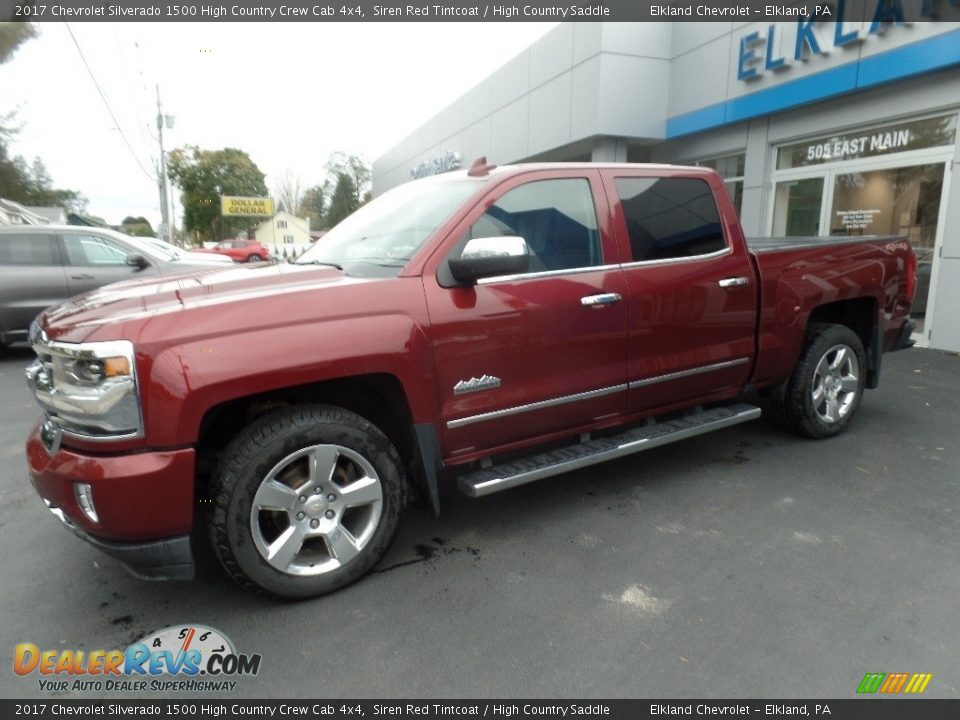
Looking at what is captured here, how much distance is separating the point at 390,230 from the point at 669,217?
169cm

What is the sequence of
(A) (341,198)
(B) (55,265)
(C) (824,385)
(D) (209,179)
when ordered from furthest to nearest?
(A) (341,198) < (D) (209,179) < (B) (55,265) < (C) (824,385)

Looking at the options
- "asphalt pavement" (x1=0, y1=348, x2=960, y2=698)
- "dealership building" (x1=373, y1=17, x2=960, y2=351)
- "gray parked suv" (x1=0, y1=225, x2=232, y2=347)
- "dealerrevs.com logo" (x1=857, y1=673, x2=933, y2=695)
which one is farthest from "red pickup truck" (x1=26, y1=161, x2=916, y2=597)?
"gray parked suv" (x1=0, y1=225, x2=232, y2=347)

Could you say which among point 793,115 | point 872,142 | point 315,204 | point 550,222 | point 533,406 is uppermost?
point 315,204

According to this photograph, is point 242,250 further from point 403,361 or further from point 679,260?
point 403,361

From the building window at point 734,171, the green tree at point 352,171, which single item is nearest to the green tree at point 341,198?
the green tree at point 352,171

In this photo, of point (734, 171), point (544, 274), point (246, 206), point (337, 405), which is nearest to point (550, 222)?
point (544, 274)

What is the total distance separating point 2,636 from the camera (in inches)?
95.3

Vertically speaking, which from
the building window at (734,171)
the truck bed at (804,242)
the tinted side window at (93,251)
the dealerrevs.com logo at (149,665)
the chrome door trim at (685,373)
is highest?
the building window at (734,171)

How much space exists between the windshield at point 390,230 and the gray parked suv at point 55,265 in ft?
17.0

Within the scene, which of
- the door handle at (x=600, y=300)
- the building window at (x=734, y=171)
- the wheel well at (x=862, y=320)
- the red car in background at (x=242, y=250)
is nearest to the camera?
the door handle at (x=600, y=300)

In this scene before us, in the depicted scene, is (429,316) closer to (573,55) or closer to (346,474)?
(346,474)

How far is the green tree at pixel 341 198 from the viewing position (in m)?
75.4

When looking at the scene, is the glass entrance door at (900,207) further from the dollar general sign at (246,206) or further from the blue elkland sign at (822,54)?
the dollar general sign at (246,206)

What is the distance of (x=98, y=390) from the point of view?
218 centimetres
